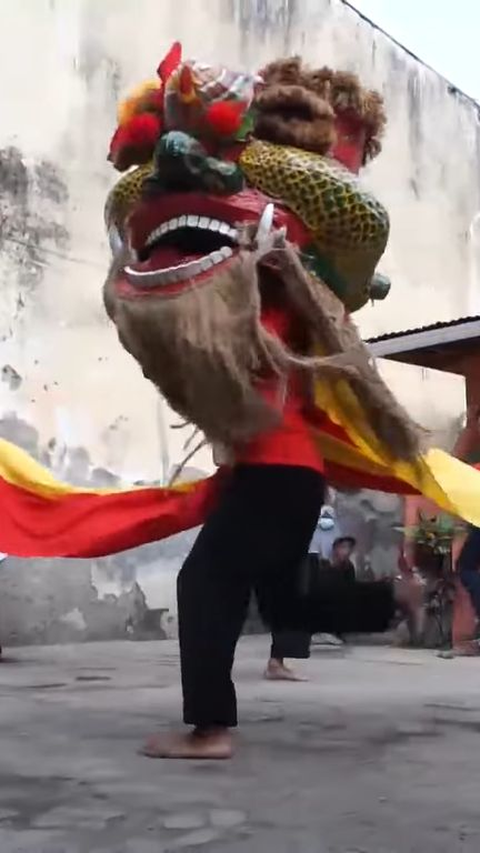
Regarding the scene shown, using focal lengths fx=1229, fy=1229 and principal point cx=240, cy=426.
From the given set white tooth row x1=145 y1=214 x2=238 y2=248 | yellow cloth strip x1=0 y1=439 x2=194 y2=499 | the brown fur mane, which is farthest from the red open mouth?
yellow cloth strip x1=0 y1=439 x2=194 y2=499

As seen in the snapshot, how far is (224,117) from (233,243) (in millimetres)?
319

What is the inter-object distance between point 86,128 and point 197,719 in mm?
6041

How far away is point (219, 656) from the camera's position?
126 inches

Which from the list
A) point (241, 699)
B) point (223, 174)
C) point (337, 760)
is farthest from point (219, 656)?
point (241, 699)

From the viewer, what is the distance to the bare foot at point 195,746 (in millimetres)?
3225

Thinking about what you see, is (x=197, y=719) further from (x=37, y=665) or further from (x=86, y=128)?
(x=86, y=128)

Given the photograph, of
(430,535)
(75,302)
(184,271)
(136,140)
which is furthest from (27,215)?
(184,271)

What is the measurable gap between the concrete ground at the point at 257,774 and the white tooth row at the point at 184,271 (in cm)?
122

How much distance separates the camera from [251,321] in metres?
3.04

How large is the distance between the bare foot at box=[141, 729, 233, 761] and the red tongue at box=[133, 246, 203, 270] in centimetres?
123

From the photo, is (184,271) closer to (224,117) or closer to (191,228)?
(191,228)

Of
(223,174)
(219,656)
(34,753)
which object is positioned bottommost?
(34,753)

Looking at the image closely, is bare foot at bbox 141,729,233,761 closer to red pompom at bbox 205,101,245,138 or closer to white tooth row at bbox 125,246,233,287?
white tooth row at bbox 125,246,233,287

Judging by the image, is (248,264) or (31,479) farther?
(31,479)
